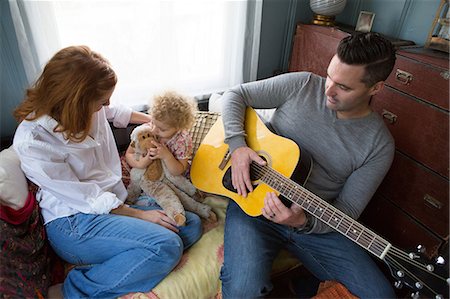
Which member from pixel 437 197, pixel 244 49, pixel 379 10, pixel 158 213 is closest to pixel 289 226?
pixel 158 213

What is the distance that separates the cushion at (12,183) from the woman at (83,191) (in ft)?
0.12

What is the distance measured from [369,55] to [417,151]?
570 mm

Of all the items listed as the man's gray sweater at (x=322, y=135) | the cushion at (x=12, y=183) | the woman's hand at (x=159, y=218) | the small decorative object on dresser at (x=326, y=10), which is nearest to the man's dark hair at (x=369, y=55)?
the man's gray sweater at (x=322, y=135)

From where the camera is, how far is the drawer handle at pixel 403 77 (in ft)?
4.43

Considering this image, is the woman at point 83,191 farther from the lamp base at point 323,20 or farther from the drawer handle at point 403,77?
the lamp base at point 323,20

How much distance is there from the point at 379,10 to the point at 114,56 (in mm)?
1579

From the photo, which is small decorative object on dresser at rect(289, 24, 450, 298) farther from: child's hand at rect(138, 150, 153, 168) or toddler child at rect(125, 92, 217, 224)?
child's hand at rect(138, 150, 153, 168)

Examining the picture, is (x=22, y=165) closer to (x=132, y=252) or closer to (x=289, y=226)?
(x=132, y=252)

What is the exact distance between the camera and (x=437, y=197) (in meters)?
1.33

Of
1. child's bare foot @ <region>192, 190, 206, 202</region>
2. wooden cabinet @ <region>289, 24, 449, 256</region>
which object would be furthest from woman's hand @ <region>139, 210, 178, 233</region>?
wooden cabinet @ <region>289, 24, 449, 256</region>

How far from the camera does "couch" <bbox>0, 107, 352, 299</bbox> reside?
3.25 ft

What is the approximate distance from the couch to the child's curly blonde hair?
1.62ft

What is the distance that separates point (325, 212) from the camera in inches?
41.6

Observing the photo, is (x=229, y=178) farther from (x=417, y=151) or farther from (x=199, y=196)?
(x=417, y=151)
